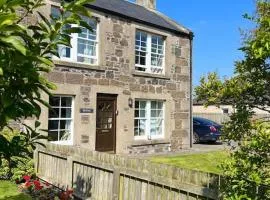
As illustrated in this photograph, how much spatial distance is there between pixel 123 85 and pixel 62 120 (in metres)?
3.63

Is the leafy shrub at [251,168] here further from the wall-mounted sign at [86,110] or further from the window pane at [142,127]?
the window pane at [142,127]

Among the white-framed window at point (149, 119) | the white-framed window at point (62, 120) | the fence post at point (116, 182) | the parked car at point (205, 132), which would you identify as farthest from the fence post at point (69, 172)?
the parked car at point (205, 132)

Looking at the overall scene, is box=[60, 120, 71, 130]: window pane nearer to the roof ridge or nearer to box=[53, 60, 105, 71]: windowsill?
box=[53, 60, 105, 71]: windowsill

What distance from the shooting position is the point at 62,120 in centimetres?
1578

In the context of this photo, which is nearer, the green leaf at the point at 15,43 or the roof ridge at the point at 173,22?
the green leaf at the point at 15,43

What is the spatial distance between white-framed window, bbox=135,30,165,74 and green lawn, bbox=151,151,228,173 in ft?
15.3

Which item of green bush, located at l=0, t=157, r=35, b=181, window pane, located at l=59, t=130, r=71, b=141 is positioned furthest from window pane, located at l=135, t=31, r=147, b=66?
green bush, located at l=0, t=157, r=35, b=181

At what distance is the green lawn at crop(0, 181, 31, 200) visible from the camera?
8.97m

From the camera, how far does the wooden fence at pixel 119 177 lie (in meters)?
6.75

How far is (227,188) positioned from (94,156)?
5.79m

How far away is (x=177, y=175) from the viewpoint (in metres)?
7.29

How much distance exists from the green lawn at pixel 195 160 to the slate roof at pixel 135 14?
260 inches

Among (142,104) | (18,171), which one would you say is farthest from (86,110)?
(18,171)

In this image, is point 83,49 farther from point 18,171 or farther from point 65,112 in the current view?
point 18,171
